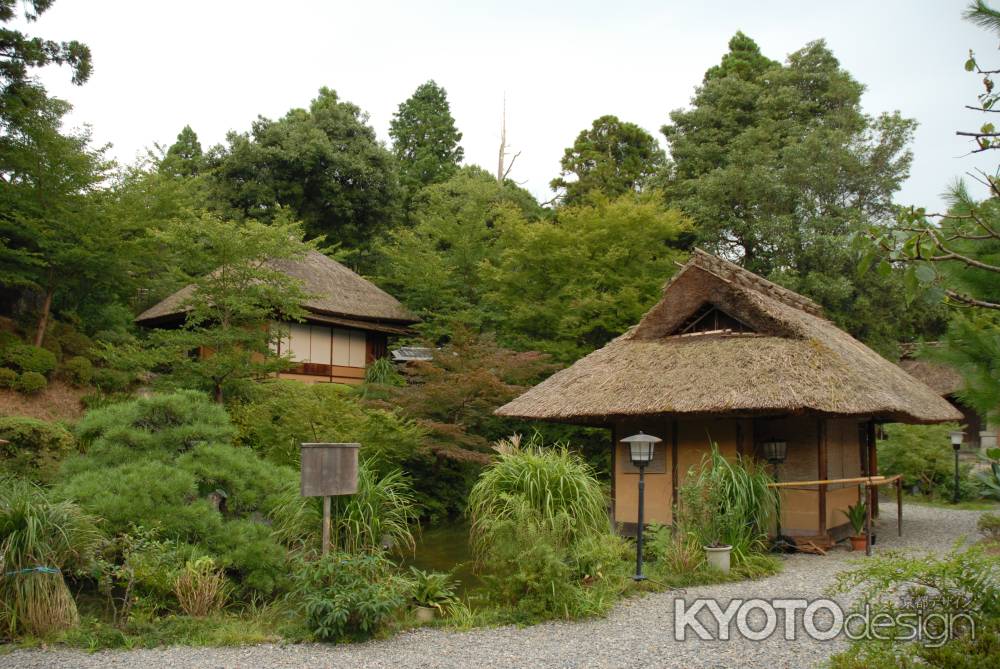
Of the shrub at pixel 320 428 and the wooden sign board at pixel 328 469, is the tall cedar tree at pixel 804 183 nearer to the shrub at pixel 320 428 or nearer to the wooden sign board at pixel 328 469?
the shrub at pixel 320 428

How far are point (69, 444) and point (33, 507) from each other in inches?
239

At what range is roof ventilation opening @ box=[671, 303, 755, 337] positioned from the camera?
11969mm

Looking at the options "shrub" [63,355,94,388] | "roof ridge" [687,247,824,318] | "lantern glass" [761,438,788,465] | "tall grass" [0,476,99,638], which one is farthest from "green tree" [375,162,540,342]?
"tall grass" [0,476,99,638]

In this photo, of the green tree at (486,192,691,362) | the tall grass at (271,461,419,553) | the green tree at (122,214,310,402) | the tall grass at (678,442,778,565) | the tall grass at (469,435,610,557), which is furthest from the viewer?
the green tree at (486,192,691,362)

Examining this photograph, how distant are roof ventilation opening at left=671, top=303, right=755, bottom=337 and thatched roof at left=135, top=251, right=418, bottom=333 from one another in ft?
32.1

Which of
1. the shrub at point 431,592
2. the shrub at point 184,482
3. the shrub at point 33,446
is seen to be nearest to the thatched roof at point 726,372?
the shrub at point 431,592

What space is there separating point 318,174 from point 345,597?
22415 millimetres

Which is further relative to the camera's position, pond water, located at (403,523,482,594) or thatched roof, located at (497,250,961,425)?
thatched roof, located at (497,250,961,425)

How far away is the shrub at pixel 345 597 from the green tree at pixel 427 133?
91.1ft

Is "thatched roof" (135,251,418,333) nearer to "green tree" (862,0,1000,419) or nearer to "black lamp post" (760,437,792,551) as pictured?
"black lamp post" (760,437,792,551)

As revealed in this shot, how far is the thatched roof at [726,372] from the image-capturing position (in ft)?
32.4

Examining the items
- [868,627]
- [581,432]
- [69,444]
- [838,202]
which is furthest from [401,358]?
[868,627]

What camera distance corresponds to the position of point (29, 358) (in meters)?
15.7

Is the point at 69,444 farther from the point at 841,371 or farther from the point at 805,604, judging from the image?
the point at 841,371
